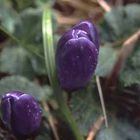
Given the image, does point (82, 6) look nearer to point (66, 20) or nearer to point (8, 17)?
point (66, 20)

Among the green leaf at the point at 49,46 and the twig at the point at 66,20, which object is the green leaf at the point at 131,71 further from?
the twig at the point at 66,20

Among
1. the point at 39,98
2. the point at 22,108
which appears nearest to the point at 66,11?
the point at 39,98

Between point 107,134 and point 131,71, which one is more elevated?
point 131,71

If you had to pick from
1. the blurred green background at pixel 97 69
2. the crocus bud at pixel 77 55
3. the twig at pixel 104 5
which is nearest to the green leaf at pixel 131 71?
the blurred green background at pixel 97 69

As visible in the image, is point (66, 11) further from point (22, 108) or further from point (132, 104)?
point (22, 108)

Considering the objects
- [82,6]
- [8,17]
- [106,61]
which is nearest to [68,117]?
[106,61]
